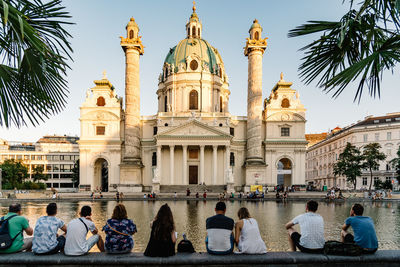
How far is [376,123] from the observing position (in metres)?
68.5

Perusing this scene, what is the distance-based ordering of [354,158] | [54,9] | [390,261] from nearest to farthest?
[54,9] < [390,261] < [354,158]

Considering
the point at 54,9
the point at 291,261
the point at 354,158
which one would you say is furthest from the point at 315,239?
the point at 354,158

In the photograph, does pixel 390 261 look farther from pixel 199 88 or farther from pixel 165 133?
pixel 199 88

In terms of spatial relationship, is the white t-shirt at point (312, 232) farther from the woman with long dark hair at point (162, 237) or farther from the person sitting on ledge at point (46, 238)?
the person sitting on ledge at point (46, 238)

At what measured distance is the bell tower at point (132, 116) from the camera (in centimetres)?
5553

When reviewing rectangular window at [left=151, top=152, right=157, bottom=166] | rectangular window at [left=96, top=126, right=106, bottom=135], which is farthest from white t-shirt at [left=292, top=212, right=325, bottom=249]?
rectangular window at [left=96, top=126, right=106, bottom=135]

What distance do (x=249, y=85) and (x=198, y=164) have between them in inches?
610

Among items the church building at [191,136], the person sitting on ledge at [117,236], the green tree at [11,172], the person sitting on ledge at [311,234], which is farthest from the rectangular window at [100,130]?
the person sitting on ledge at [311,234]

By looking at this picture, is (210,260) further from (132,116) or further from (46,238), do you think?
(132,116)

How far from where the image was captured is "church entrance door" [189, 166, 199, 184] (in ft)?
194

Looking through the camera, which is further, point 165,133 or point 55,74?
point 165,133

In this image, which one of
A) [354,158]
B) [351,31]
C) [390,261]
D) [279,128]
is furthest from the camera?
[279,128]

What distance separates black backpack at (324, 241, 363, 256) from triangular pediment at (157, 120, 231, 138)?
48.8 m

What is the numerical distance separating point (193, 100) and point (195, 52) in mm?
9775
